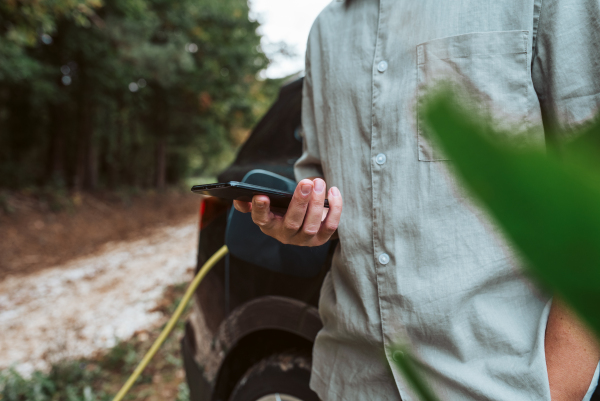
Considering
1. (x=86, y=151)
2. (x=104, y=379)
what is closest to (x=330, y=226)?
(x=104, y=379)

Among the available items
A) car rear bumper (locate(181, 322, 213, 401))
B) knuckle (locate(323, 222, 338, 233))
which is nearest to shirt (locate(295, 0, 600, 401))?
knuckle (locate(323, 222, 338, 233))

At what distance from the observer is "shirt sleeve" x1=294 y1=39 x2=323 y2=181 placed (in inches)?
41.2

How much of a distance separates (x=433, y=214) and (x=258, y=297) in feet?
2.94

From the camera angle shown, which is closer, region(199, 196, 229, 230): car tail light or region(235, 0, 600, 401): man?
region(235, 0, 600, 401): man

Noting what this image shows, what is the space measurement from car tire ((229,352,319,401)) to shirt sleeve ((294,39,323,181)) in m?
0.67

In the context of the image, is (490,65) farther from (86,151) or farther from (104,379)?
(86,151)

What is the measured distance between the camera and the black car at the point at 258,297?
123 cm

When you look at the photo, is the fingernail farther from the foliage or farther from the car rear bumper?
the foliage

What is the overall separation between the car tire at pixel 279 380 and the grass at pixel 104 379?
1139mm

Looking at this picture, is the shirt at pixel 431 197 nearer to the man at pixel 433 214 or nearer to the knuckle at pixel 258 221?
the man at pixel 433 214

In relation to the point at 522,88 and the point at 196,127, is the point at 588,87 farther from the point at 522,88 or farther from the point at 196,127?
the point at 196,127

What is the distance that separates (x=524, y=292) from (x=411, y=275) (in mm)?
199

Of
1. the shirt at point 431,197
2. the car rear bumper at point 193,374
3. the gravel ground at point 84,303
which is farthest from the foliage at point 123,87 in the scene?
the shirt at point 431,197

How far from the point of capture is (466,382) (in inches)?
27.2
